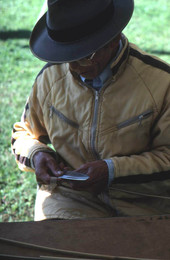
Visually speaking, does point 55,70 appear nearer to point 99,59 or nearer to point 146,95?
point 99,59

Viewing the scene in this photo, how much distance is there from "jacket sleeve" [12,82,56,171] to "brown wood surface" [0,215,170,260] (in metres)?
0.64

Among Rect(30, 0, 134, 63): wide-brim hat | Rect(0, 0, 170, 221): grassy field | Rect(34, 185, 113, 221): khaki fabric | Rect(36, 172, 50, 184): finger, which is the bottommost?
Rect(0, 0, 170, 221): grassy field

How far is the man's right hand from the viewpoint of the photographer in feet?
6.33

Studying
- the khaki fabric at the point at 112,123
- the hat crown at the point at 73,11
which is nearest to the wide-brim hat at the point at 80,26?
the hat crown at the point at 73,11

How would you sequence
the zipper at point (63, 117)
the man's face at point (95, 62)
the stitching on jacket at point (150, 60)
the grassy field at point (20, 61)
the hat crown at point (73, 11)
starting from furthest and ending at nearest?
1. the grassy field at point (20, 61)
2. the zipper at point (63, 117)
3. the stitching on jacket at point (150, 60)
4. the man's face at point (95, 62)
5. the hat crown at point (73, 11)

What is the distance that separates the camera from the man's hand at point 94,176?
1.82m

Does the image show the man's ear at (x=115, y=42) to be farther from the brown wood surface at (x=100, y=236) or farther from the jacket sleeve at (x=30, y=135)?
the brown wood surface at (x=100, y=236)

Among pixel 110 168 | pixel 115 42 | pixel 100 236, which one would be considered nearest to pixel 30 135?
pixel 110 168

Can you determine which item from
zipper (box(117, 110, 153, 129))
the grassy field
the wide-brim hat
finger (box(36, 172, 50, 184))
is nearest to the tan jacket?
zipper (box(117, 110, 153, 129))

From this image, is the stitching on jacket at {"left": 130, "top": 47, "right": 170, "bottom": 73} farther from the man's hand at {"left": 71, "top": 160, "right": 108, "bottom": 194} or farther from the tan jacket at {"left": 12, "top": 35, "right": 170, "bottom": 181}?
the man's hand at {"left": 71, "top": 160, "right": 108, "bottom": 194}

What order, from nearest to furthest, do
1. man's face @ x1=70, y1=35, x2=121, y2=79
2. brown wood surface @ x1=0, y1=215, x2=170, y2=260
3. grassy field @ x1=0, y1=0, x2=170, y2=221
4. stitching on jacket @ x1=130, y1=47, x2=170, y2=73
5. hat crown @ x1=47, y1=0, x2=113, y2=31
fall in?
1. brown wood surface @ x1=0, y1=215, x2=170, y2=260
2. hat crown @ x1=47, y1=0, x2=113, y2=31
3. man's face @ x1=70, y1=35, x2=121, y2=79
4. stitching on jacket @ x1=130, y1=47, x2=170, y2=73
5. grassy field @ x1=0, y1=0, x2=170, y2=221

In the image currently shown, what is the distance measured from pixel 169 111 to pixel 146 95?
133 millimetres

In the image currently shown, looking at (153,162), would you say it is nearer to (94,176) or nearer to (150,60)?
(94,176)

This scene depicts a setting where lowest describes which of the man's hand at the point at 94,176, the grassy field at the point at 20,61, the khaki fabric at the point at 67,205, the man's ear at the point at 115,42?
the grassy field at the point at 20,61
